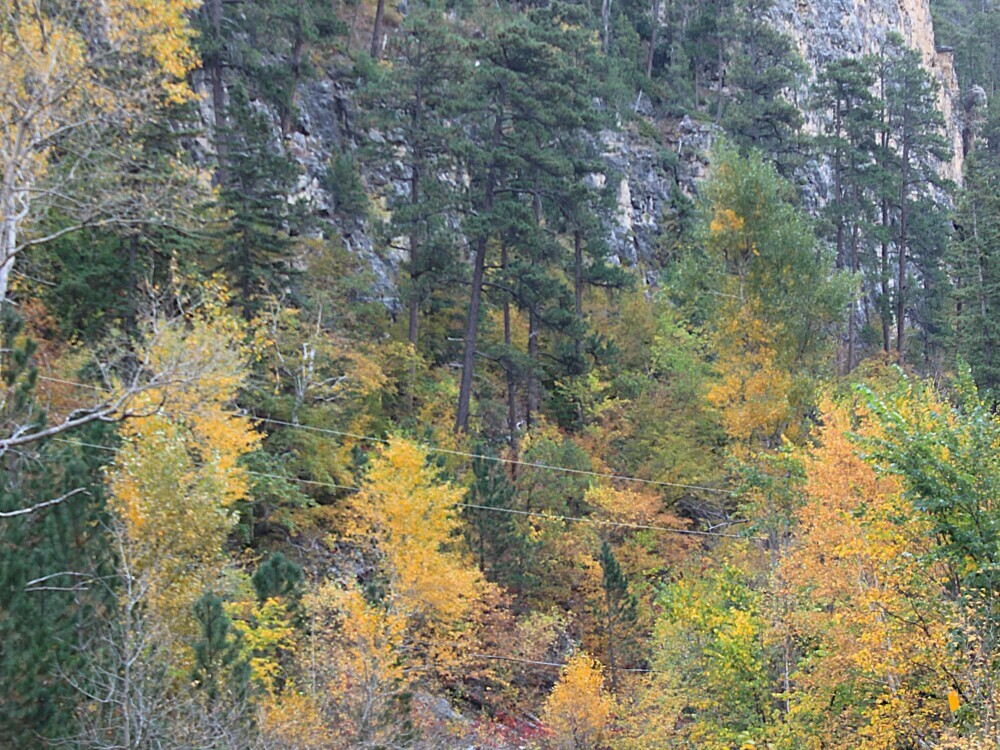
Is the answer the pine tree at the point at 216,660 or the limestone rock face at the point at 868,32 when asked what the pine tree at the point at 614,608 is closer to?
the pine tree at the point at 216,660

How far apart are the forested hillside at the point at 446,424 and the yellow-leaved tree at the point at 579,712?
0.26ft

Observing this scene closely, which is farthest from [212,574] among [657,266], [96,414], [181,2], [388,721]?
[657,266]

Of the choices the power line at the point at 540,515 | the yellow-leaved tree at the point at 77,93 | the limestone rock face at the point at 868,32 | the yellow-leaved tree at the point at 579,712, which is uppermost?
the limestone rock face at the point at 868,32

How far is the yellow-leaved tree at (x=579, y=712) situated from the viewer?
17531 mm

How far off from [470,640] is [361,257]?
604 inches

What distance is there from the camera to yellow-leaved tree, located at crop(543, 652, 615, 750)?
17531 millimetres

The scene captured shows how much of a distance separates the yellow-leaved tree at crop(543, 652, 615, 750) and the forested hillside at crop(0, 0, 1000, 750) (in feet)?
0.26

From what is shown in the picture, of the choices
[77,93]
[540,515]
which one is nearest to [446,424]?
[540,515]

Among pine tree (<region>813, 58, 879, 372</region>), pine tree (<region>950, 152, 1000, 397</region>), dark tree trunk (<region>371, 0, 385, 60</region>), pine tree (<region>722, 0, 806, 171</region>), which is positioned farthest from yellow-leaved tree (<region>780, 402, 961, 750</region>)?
dark tree trunk (<region>371, 0, 385, 60</region>)

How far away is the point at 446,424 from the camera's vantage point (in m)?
25.2

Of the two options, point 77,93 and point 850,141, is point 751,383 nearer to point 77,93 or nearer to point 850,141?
point 77,93

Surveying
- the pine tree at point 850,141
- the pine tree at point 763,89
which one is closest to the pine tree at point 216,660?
the pine tree at point 763,89

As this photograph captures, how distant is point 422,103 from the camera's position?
27.2m

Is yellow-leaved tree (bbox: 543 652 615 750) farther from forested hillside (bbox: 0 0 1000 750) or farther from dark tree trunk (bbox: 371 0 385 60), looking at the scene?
dark tree trunk (bbox: 371 0 385 60)
